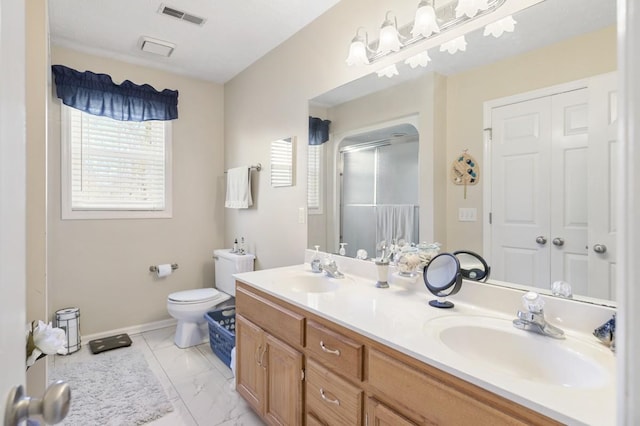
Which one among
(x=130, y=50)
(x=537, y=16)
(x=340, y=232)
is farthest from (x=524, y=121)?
(x=130, y=50)

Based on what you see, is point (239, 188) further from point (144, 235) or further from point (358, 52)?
point (358, 52)

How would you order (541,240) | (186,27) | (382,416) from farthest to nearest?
(186,27)
(541,240)
(382,416)

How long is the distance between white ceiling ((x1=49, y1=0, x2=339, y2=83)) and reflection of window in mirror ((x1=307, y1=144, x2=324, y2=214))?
92 centimetres

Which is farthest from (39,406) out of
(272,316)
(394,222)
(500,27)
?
(500,27)

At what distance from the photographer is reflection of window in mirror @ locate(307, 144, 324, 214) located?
90.4 inches

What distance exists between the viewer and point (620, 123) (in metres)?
0.42

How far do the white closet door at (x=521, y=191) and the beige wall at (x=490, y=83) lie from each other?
7 centimetres

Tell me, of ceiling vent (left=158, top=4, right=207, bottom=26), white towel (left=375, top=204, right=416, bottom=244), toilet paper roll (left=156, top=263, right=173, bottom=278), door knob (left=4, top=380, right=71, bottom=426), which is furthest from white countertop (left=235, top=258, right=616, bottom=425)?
ceiling vent (left=158, top=4, right=207, bottom=26)

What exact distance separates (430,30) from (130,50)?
2.49 meters

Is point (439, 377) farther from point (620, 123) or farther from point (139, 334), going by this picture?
point (139, 334)

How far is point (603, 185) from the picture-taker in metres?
1.08

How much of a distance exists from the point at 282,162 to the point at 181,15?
120cm

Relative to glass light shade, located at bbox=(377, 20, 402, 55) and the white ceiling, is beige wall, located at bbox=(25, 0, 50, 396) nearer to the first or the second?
the white ceiling

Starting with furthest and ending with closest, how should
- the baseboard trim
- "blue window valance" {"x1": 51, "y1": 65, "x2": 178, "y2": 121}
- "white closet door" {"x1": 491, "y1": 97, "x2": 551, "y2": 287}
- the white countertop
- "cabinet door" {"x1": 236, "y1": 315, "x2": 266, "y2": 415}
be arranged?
the baseboard trim < "blue window valance" {"x1": 51, "y1": 65, "x2": 178, "y2": 121} < "cabinet door" {"x1": 236, "y1": 315, "x2": 266, "y2": 415} < "white closet door" {"x1": 491, "y1": 97, "x2": 551, "y2": 287} < the white countertop
